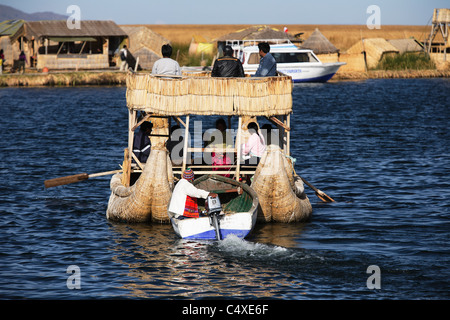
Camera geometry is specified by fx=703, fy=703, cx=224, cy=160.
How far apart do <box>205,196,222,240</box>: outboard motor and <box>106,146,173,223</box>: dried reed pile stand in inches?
59.9

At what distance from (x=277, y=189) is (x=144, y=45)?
51.6 metres

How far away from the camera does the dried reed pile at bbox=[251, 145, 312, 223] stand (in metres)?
15.6

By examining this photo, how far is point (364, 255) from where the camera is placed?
567 inches

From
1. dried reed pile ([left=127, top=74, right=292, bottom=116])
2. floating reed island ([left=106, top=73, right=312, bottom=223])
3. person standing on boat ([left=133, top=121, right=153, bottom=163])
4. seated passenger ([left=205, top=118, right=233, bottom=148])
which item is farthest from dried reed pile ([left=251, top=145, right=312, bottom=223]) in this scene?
person standing on boat ([left=133, top=121, right=153, bottom=163])

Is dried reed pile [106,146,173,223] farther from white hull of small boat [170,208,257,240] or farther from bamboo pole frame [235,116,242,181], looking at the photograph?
bamboo pole frame [235,116,242,181]

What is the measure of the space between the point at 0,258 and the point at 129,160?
412cm

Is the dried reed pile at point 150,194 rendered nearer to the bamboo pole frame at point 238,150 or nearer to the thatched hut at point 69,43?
the bamboo pole frame at point 238,150

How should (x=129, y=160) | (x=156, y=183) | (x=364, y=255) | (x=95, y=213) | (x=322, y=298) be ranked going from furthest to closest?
1. (x=95, y=213)
2. (x=129, y=160)
3. (x=156, y=183)
4. (x=364, y=255)
5. (x=322, y=298)

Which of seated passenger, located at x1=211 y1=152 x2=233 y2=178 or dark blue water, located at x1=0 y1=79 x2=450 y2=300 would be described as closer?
dark blue water, located at x1=0 y1=79 x2=450 y2=300

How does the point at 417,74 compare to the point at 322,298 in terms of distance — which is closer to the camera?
the point at 322,298

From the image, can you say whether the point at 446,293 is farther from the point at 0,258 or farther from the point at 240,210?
the point at 0,258

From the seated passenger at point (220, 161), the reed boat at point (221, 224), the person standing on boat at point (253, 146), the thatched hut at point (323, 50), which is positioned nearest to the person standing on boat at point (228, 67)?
the person standing on boat at point (253, 146)
